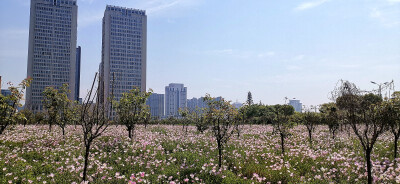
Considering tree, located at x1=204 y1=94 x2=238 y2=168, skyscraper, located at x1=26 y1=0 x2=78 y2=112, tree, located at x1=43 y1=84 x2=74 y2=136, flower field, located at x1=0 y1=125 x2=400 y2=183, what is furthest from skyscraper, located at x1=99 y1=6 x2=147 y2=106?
tree, located at x1=204 y1=94 x2=238 y2=168

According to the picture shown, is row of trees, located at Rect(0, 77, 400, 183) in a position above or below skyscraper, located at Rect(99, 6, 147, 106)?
below

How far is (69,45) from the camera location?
143 metres

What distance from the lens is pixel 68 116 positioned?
53.7 ft

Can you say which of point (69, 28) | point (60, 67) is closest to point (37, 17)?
point (69, 28)

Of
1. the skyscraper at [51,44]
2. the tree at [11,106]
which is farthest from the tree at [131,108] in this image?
the skyscraper at [51,44]

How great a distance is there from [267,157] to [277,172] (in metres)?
2.26

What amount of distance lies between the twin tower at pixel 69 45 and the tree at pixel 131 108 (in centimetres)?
11059

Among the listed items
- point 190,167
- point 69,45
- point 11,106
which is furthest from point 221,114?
point 69,45

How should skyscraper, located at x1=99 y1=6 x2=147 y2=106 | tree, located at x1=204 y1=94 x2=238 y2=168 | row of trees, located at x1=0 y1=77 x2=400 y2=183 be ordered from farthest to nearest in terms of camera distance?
skyscraper, located at x1=99 y1=6 x2=147 y2=106 → tree, located at x1=204 y1=94 x2=238 y2=168 → row of trees, located at x1=0 y1=77 x2=400 y2=183

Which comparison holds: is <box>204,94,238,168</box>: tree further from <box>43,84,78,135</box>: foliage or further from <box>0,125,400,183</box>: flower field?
<box>43,84,78,135</box>: foliage

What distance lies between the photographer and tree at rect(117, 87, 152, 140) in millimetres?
14608

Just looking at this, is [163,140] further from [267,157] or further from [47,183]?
[47,183]

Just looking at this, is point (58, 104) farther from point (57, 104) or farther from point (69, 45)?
point (69, 45)

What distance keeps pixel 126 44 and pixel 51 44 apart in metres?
39.9
